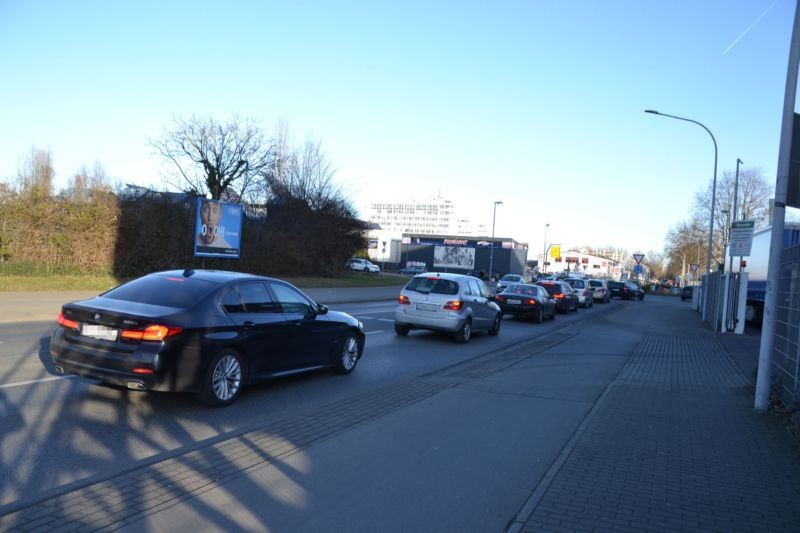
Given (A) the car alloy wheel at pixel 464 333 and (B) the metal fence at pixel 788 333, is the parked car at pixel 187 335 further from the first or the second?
(A) the car alloy wheel at pixel 464 333

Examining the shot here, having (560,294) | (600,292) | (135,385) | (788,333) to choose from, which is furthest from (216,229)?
(600,292)

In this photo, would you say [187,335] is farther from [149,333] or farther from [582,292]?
[582,292]

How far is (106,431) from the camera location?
237 inches

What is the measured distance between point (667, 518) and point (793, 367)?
4.38 m

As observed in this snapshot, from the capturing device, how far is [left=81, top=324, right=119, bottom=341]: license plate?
21.9ft

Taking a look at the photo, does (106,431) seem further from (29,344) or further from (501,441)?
(29,344)

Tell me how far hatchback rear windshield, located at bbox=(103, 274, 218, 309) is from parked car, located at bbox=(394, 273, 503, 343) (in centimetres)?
766

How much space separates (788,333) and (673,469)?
372 centimetres

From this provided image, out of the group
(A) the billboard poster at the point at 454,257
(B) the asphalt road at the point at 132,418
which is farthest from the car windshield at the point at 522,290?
(A) the billboard poster at the point at 454,257

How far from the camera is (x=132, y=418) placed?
6559 millimetres

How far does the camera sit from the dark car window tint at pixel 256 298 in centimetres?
782

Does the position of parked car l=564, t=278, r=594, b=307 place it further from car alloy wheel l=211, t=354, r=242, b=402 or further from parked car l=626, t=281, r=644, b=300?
car alloy wheel l=211, t=354, r=242, b=402

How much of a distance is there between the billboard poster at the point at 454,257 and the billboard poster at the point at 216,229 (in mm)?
45662

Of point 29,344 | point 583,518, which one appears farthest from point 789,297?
point 29,344
